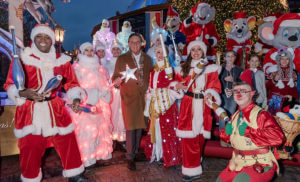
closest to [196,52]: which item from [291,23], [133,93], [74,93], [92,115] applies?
[133,93]

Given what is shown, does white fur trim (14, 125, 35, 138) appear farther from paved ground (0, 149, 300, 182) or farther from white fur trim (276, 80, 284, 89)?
white fur trim (276, 80, 284, 89)

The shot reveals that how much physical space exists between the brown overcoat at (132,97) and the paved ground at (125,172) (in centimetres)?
76

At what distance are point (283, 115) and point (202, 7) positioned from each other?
2.98 m

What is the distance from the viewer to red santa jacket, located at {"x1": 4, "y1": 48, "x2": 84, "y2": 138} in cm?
263

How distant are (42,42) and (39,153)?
55.5 inches

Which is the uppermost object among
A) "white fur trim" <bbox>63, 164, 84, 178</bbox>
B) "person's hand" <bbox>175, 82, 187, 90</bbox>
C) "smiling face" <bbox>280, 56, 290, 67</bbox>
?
"smiling face" <bbox>280, 56, 290, 67</bbox>

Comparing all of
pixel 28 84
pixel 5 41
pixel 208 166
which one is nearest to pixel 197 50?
pixel 208 166

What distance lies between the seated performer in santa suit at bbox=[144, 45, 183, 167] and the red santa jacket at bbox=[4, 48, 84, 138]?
1284 millimetres

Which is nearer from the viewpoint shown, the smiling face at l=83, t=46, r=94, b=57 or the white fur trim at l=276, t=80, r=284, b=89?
the smiling face at l=83, t=46, r=94, b=57

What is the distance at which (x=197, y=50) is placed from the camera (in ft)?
10.8

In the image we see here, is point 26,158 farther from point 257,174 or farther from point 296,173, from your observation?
point 296,173

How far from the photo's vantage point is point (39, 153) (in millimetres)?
2715

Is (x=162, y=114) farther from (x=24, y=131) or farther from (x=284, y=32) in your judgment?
(x=284, y=32)

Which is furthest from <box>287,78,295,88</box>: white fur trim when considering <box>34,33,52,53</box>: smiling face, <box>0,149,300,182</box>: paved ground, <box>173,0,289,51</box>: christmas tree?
<box>173,0,289,51</box>: christmas tree
